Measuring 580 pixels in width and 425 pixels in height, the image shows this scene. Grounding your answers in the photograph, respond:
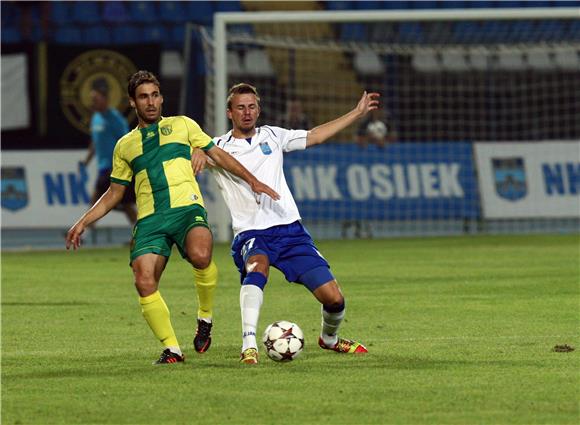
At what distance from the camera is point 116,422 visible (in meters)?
6.22

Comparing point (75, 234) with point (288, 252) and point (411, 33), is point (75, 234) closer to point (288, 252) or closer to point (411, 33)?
point (288, 252)

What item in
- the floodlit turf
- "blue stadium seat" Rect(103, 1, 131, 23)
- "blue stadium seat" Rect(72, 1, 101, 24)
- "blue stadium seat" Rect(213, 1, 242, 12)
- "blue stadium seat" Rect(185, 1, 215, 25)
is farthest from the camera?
"blue stadium seat" Rect(185, 1, 215, 25)

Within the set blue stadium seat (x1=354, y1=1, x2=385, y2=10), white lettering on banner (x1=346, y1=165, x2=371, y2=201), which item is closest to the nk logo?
white lettering on banner (x1=346, y1=165, x2=371, y2=201)

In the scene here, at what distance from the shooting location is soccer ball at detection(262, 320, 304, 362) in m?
8.10

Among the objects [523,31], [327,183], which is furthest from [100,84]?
[523,31]

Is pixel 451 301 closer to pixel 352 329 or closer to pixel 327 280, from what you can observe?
pixel 352 329

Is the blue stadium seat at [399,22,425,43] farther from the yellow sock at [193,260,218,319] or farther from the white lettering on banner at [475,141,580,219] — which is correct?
the yellow sock at [193,260,218,319]

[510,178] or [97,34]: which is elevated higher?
[97,34]

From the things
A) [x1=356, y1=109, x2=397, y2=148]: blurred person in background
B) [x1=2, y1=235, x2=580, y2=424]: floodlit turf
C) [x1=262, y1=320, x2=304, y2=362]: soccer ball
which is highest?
[x1=356, y1=109, x2=397, y2=148]: blurred person in background

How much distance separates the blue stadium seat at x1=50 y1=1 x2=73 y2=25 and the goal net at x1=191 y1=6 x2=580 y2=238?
3388mm

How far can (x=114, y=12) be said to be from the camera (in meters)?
28.9

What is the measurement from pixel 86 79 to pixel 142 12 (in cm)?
665

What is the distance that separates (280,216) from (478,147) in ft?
46.1

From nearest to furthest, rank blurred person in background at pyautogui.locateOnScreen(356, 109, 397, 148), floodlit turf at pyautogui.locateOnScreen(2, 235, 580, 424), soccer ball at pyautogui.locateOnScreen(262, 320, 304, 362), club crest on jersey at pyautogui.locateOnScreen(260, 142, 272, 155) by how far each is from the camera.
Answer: floodlit turf at pyautogui.locateOnScreen(2, 235, 580, 424) → soccer ball at pyautogui.locateOnScreen(262, 320, 304, 362) → club crest on jersey at pyautogui.locateOnScreen(260, 142, 272, 155) → blurred person in background at pyautogui.locateOnScreen(356, 109, 397, 148)
